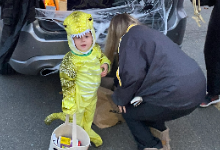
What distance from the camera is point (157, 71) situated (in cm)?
171

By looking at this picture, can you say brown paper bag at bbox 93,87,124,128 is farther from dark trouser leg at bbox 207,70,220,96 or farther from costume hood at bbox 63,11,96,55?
dark trouser leg at bbox 207,70,220,96

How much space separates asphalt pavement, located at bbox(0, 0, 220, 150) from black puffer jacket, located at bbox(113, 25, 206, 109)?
30.2 inches

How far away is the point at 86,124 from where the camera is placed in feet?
7.45

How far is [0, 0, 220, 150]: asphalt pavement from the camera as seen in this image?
91.7 inches

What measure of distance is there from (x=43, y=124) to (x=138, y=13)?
1558 mm

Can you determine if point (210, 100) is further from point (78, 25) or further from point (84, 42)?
point (78, 25)

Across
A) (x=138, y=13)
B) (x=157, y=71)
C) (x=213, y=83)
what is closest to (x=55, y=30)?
(x=138, y=13)

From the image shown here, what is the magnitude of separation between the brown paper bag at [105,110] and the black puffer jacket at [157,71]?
65cm

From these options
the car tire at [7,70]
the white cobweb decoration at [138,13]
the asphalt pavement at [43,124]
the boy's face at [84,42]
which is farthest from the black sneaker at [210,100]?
the car tire at [7,70]

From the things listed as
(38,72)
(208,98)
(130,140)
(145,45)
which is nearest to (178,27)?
(208,98)

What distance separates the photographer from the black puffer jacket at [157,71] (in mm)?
1689

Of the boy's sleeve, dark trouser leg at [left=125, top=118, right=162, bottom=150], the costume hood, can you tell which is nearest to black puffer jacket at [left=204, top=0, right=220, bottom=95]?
dark trouser leg at [left=125, top=118, right=162, bottom=150]

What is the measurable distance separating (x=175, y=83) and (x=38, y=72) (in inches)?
54.9

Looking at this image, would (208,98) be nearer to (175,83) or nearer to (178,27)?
(178,27)
